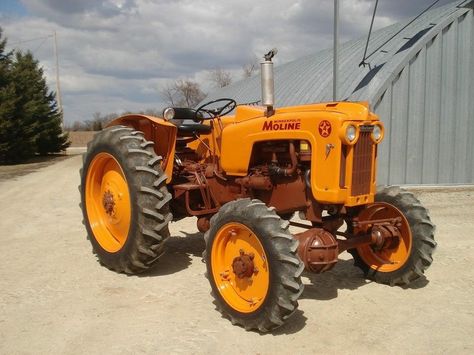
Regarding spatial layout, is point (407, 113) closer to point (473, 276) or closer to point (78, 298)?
point (473, 276)

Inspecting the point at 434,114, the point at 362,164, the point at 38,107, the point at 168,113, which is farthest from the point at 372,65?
the point at 38,107

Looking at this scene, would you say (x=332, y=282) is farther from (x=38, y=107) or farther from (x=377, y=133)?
(x=38, y=107)

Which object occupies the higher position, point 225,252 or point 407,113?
point 407,113

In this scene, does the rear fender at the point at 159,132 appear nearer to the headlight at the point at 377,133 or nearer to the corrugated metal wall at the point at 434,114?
the headlight at the point at 377,133

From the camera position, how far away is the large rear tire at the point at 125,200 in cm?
471

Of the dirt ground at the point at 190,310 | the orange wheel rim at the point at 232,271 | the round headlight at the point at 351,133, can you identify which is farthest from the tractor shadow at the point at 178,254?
the round headlight at the point at 351,133

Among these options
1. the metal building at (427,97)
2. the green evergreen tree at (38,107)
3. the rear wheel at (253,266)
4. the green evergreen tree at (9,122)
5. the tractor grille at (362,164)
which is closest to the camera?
the rear wheel at (253,266)

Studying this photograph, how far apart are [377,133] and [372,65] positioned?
834cm

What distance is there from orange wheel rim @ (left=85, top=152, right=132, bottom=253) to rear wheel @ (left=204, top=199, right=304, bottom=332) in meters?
1.41

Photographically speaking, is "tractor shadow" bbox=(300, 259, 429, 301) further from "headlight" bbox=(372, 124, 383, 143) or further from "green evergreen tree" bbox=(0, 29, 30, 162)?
"green evergreen tree" bbox=(0, 29, 30, 162)

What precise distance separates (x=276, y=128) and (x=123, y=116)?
6.94 feet

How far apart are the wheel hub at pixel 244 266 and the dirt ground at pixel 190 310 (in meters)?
0.42

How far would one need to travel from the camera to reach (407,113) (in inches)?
447

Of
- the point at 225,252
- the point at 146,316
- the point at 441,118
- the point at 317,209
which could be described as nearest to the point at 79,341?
the point at 146,316
